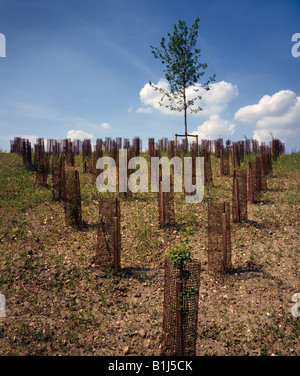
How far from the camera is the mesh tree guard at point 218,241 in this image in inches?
205

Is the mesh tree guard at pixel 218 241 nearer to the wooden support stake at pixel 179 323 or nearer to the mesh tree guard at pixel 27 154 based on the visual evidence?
the wooden support stake at pixel 179 323

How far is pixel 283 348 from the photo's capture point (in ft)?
12.5

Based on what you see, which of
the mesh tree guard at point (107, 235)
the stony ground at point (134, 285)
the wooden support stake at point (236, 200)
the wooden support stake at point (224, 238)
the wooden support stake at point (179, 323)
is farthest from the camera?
the wooden support stake at point (236, 200)

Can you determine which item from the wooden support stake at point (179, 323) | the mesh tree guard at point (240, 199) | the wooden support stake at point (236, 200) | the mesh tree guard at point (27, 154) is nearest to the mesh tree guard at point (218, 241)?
the wooden support stake at point (236, 200)

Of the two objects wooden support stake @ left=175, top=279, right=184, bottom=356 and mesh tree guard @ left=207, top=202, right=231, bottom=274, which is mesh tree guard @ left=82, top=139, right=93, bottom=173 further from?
wooden support stake @ left=175, top=279, right=184, bottom=356

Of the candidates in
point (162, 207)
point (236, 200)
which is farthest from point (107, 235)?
point (236, 200)

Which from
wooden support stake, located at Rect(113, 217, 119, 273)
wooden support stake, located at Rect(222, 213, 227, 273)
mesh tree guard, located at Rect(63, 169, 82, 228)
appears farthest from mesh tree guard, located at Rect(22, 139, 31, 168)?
wooden support stake, located at Rect(222, 213, 227, 273)

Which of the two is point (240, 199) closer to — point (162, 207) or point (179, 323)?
point (162, 207)

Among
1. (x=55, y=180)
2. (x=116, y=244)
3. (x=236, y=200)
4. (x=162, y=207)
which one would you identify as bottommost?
(x=116, y=244)

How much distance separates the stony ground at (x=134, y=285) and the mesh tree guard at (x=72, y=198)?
0.85ft

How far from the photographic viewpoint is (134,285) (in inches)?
204

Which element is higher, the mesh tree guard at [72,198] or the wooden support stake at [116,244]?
the mesh tree guard at [72,198]

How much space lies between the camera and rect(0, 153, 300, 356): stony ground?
3.97 meters

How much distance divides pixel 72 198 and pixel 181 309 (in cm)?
472
